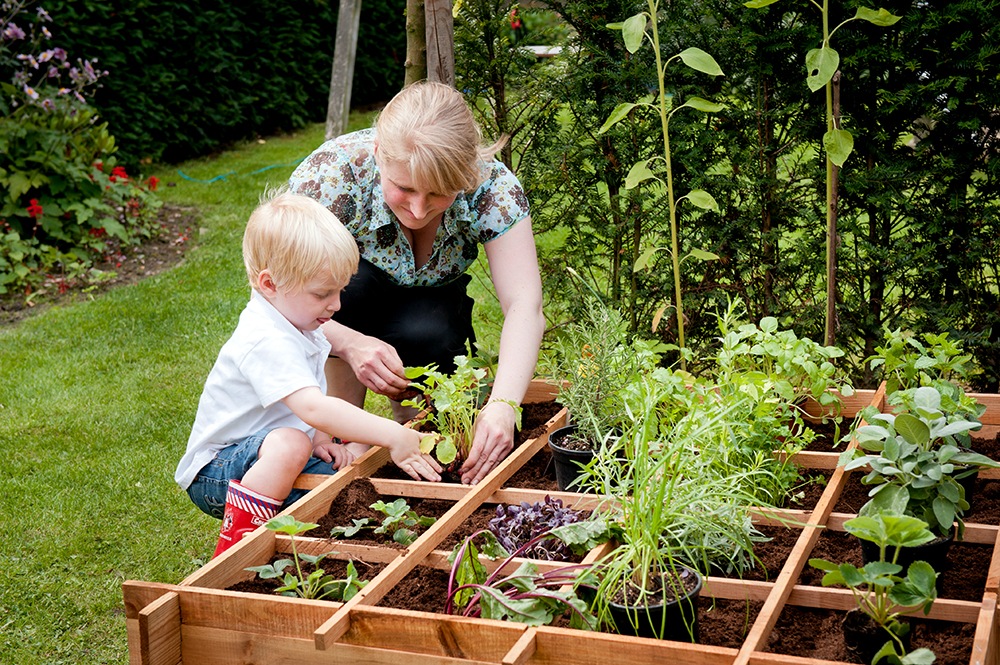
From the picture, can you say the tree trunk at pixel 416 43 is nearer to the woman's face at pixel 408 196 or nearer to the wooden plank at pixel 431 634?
the woman's face at pixel 408 196

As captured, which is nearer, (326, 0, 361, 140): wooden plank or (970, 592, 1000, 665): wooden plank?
A: (970, 592, 1000, 665): wooden plank

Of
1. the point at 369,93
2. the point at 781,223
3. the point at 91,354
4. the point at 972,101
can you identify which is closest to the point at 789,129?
the point at 781,223

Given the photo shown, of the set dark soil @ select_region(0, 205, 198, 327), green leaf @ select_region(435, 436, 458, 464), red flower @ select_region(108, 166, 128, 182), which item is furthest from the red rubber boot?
red flower @ select_region(108, 166, 128, 182)

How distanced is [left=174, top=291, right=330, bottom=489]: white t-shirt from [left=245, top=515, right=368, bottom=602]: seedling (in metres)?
0.55

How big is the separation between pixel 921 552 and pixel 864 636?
28 cm

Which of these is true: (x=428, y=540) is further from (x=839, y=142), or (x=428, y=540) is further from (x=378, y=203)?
(x=839, y=142)

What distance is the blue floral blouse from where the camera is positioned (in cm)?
304

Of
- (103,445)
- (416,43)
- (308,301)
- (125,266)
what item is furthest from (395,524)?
(125,266)

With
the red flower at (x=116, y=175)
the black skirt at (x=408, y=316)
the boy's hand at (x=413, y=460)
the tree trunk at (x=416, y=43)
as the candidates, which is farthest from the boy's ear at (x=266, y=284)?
the red flower at (x=116, y=175)

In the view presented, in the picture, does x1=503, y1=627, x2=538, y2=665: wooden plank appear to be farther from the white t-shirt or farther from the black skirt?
the black skirt

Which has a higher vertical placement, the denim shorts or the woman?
the woman

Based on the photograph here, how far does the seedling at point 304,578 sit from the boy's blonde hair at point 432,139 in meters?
0.97

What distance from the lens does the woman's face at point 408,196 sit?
2611 millimetres

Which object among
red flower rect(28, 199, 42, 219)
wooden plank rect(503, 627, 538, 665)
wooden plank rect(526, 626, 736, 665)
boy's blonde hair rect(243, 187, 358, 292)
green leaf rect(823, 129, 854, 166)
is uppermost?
green leaf rect(823, 129, 854, 166)
